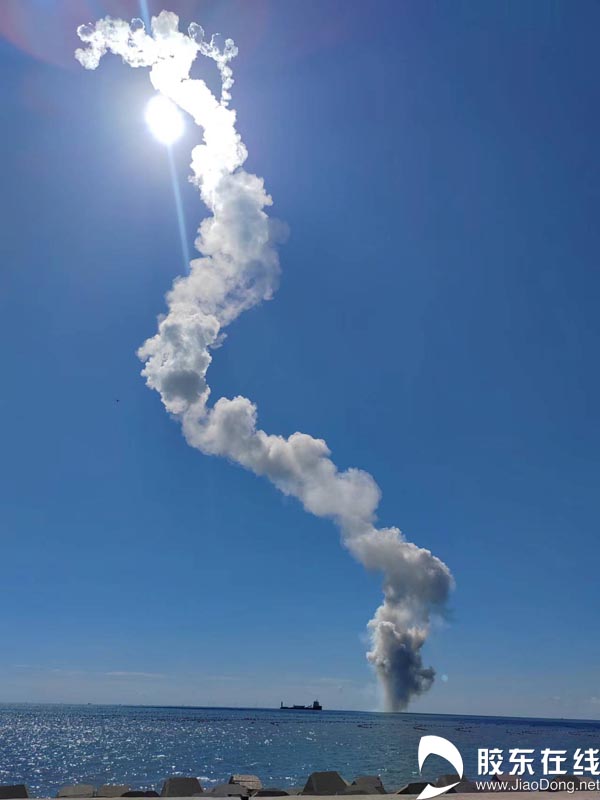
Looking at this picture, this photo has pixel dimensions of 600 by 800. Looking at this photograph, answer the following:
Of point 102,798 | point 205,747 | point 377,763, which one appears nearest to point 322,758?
point 377,763

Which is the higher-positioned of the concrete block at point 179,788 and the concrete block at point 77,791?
the concrete block at point 179,788

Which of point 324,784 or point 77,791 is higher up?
point 324,784

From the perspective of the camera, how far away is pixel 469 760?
74.0m

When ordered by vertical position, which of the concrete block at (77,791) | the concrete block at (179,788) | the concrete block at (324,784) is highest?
the concrete block at (324,784)

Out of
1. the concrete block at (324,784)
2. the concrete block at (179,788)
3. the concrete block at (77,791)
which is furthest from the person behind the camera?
the concrete block at (77,791)

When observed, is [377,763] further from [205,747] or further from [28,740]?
[28,740]

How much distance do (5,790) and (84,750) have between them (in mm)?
85642

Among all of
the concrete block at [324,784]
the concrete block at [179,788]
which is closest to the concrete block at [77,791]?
the concrete block at [179,788]

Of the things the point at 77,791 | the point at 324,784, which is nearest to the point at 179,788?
the point at 77,791

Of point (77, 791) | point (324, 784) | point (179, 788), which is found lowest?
point (77, 791)

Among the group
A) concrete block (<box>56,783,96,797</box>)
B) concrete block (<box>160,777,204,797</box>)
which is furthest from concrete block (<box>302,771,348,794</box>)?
concrete block (<box>56,783,96,797</box>)

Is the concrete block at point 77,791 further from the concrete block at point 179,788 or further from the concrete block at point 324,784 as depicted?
the concrete block at point 324,784

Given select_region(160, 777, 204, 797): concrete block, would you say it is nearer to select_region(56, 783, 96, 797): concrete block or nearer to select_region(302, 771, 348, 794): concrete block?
select_region(56, 783, 96, 797): concrete block

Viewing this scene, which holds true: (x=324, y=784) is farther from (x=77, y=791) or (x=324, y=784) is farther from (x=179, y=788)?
(x=77, y=791)
